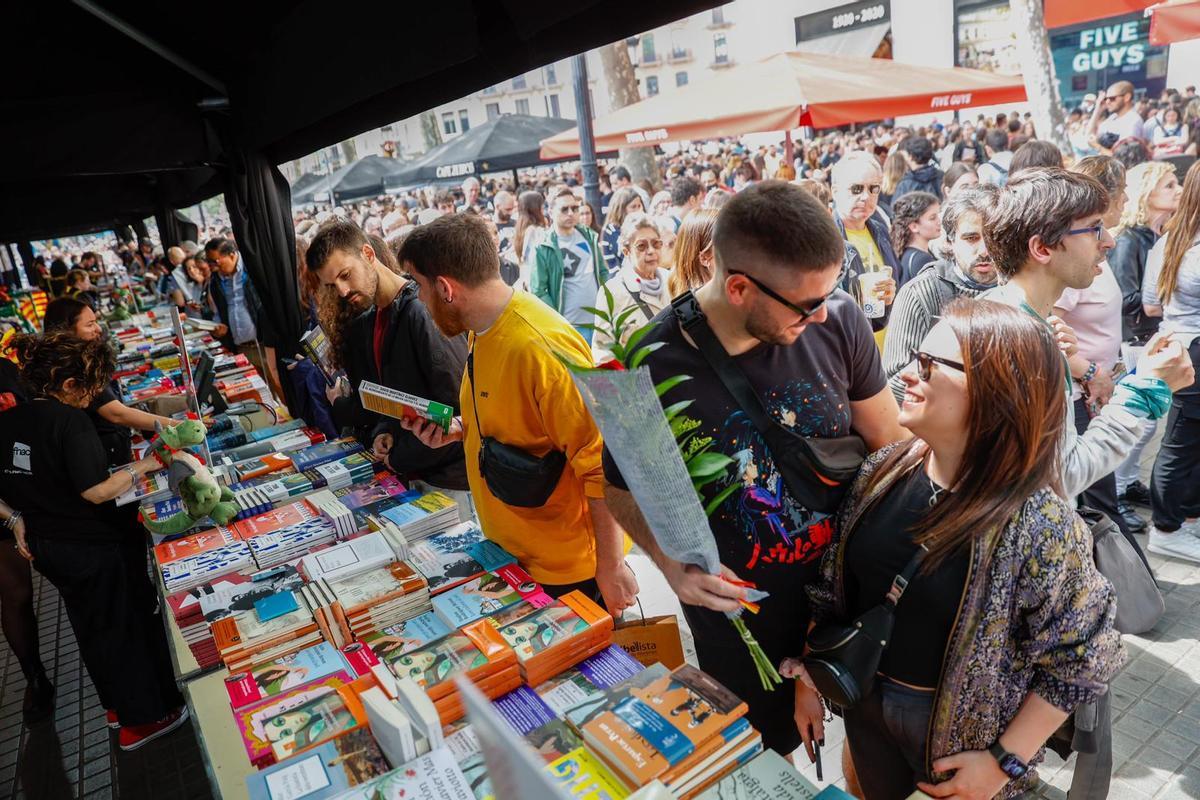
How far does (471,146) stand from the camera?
41.3ft

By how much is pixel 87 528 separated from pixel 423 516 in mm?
1766

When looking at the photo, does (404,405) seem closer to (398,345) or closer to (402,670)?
(398,345)

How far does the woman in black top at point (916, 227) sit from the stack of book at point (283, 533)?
3.65 meters

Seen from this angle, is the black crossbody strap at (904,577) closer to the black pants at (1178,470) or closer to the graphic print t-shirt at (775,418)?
the graphic print t-shirt at (775,418)

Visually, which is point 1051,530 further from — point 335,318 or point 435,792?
point 335,318

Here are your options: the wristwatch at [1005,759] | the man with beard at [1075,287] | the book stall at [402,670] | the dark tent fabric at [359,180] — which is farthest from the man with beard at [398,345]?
the dark tent fabric at [359,180]

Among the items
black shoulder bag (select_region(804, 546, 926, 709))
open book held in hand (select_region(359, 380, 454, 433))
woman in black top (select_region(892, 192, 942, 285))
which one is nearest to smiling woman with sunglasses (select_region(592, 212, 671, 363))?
woman in black top (select_region(892, 192, 942, 285))

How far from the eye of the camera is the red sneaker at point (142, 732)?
3.43 meters

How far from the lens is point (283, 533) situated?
8.82ft

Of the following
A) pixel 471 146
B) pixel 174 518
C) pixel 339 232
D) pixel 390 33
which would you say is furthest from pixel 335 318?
pixel 471 146

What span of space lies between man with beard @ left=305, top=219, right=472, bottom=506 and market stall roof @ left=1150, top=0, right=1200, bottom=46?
768 cm

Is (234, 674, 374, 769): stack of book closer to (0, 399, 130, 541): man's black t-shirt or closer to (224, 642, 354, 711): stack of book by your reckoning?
(224, 642, 354, 711): stack of book

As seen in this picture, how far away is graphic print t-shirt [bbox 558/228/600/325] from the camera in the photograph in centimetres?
621

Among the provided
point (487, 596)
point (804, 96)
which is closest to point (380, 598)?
point (487, 596)
